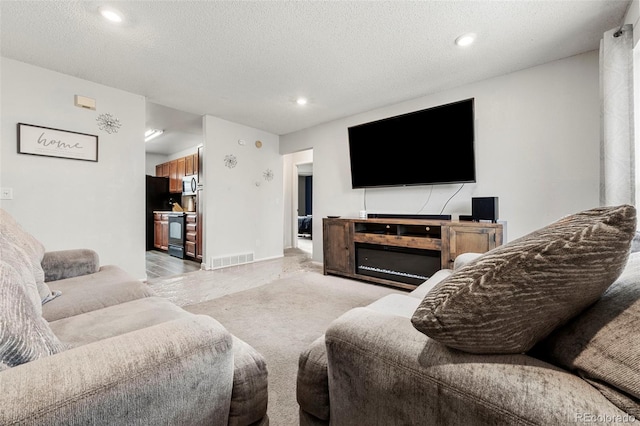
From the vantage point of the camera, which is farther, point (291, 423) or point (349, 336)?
point (291, 423)

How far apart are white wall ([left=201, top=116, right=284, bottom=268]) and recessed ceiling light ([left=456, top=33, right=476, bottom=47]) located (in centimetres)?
351

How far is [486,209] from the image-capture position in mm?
2658

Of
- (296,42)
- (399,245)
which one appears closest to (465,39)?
(296,42)

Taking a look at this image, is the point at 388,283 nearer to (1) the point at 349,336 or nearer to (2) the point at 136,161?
(1) the point at 349,336

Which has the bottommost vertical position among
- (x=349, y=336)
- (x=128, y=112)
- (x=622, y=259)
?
(x=349, y=336)

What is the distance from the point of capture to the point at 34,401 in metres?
0.46

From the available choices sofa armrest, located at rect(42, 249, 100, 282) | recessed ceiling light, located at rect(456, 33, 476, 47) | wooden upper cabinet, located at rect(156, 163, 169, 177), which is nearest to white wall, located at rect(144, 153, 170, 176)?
wooden upper cabinet, located at rect(156, 163, 169, 177)

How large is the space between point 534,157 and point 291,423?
10.4 feet

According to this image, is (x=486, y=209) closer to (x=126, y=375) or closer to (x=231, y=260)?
(x=126, y=375)

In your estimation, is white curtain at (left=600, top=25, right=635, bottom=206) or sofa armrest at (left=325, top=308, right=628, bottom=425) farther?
white curtain at (left=600, top=25, right=635, bottom=206)

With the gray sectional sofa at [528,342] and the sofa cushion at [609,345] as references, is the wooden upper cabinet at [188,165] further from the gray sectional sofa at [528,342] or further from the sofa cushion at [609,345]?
the sofa cushion at [609,345]

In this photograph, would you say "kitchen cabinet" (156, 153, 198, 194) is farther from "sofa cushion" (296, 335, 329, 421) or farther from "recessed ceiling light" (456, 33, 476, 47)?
"sofa cushion" (296, 335, 329, 421)

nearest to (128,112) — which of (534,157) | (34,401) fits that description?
(34,401)

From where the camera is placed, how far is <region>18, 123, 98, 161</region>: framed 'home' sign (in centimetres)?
267
